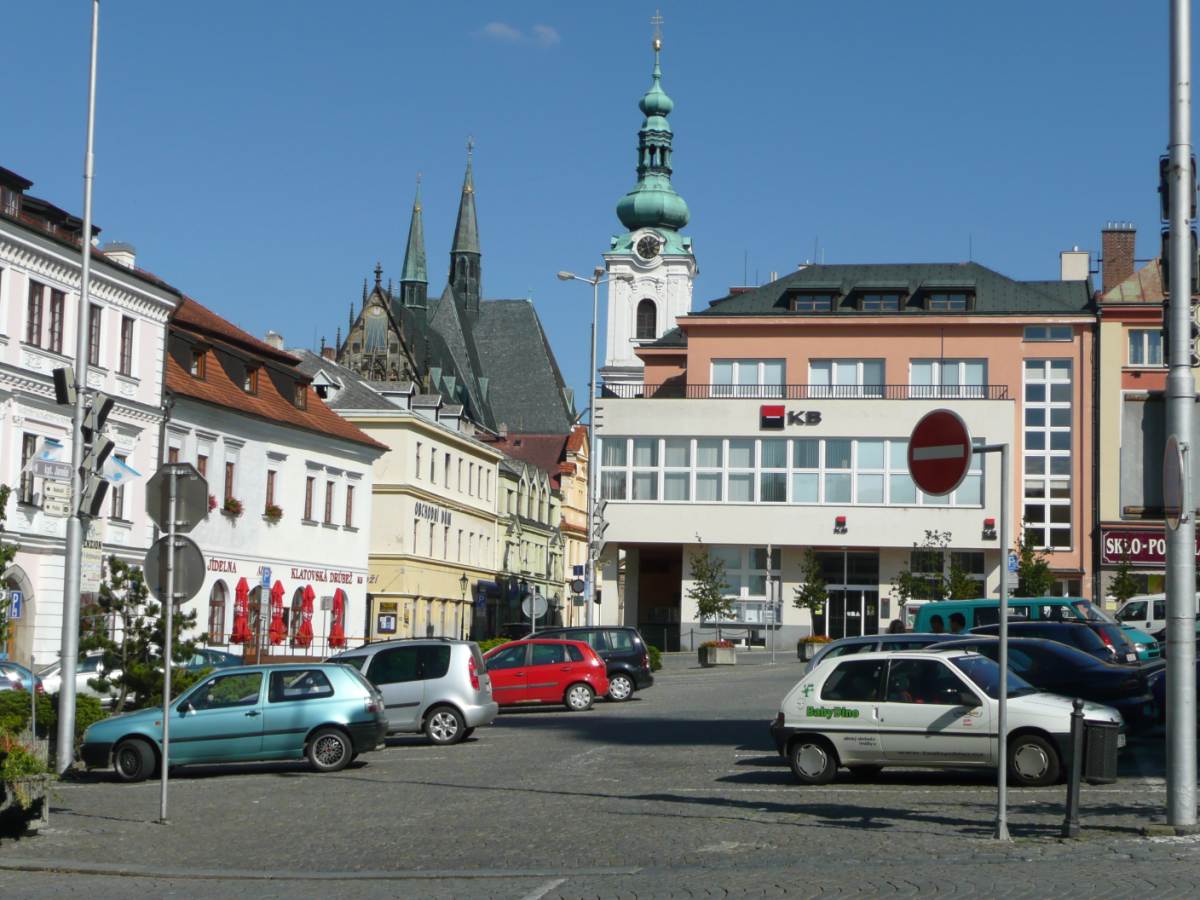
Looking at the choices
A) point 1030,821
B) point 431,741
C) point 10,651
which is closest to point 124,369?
point 10,651

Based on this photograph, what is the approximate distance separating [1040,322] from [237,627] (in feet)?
122

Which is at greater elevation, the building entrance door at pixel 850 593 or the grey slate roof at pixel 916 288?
the grey slate roof at pixel 916 288

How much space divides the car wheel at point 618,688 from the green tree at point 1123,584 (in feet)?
105

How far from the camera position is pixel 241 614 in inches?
2072

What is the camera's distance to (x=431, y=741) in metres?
26.9

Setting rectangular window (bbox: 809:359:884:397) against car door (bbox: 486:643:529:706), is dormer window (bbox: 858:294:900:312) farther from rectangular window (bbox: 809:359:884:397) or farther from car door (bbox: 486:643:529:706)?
car door (bbox: 486:643:529:706)

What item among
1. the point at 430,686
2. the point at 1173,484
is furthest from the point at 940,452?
the point at 430,686

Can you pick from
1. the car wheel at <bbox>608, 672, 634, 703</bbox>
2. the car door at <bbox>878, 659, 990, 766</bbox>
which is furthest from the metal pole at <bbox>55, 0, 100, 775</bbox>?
the car wheel at <bbox>608, 672, 634, 703</bbox>

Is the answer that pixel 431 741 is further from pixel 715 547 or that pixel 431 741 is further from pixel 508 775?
pixel 715 547

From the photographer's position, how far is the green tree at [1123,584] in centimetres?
6362

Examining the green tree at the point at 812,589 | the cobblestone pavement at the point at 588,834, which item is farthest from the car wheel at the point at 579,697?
the green tree at the point at 812,589

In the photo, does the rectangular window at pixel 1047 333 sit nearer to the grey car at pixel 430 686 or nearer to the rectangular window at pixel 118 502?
the rectangular window at pixel 118 502

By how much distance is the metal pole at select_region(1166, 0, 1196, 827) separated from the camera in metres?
13.4

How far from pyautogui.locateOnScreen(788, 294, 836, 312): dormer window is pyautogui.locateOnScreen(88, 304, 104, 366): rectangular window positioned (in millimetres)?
37372
